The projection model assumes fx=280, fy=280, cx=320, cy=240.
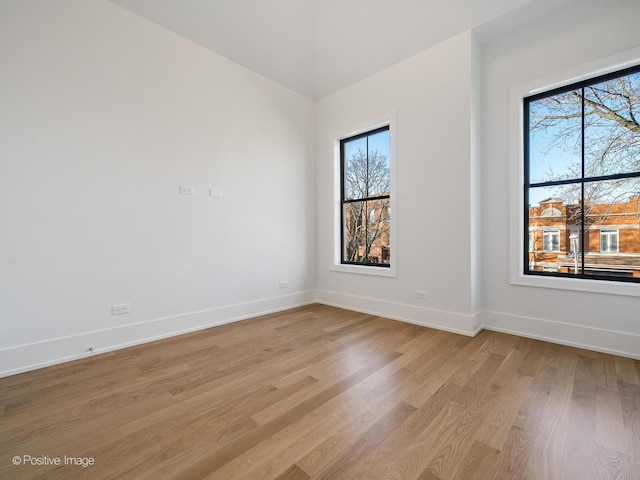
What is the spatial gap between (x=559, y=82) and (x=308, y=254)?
3553mm

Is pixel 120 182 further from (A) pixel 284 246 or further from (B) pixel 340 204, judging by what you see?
(B) pixel 340 204

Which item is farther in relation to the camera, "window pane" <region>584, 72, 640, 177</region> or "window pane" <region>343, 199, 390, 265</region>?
"window pane" <region>343, 199, 390, 265</region>

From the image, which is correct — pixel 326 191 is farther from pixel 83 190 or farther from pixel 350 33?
pixel 83 190

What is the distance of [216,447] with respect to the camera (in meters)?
1.39

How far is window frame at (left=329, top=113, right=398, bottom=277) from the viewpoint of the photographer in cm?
360

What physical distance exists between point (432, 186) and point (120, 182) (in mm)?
3285

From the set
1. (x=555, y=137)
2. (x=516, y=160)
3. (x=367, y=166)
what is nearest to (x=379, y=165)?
(x=367, y=166)

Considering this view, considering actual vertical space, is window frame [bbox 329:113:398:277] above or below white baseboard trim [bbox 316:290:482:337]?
above

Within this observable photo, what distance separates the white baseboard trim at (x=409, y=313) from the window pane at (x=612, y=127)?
1.85 m

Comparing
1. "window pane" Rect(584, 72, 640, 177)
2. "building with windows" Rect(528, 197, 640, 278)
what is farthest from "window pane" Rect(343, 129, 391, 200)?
"window pane" Rect(584, 72, 640, 177)

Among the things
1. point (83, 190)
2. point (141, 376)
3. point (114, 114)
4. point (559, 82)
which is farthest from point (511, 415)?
point (114, 114)

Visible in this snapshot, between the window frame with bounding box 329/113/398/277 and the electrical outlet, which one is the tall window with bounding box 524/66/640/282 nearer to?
the window frame with bounding box 329/113/398/277

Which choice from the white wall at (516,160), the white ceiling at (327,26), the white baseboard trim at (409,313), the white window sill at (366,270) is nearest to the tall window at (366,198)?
the white window sill at (366,270)

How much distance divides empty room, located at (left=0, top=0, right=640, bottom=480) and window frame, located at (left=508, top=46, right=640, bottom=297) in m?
0.02
